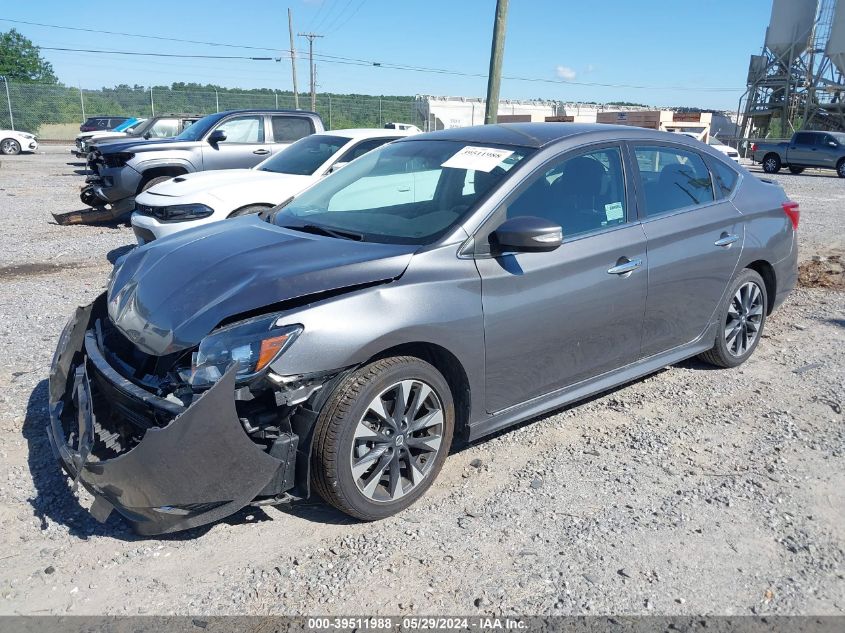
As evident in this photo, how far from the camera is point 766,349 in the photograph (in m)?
5.72

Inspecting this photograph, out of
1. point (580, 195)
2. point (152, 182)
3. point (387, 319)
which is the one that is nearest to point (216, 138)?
point (152, 182)

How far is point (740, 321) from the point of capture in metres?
5.16

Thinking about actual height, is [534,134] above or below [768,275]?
above

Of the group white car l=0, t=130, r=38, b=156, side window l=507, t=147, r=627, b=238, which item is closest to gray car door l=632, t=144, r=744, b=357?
side window l=507, t=147, r=627, b=238

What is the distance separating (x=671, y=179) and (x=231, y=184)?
5.02m

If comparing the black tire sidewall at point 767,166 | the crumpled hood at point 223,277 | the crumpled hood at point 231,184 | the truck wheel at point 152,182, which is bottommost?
the black tire sidewall at point 767,166

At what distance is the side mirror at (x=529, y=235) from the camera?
11.0ft

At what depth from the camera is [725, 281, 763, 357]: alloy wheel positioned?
5.07 meters

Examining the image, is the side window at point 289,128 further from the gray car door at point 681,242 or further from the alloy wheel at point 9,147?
the alloy wheel at point 9,147

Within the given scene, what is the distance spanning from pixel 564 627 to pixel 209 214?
6.10 m

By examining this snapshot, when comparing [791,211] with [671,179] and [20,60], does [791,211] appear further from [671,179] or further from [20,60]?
[20,60]

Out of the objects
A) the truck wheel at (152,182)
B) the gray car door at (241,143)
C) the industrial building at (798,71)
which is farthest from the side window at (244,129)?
the industrial building at (798,71)

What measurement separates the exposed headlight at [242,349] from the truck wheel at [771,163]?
3079 centimetres

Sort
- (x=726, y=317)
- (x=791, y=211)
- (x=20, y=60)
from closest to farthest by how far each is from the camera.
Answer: (x=726, y=317), (x=791, y=211), (x=20, y=60)
